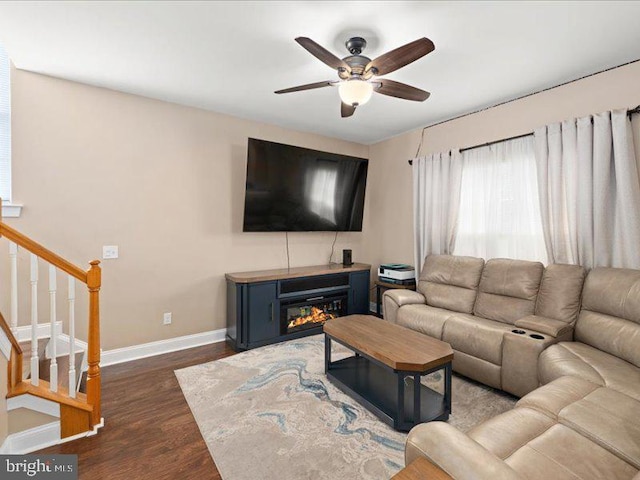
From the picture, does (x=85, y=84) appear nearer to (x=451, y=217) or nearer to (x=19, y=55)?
(x=19, y=55)

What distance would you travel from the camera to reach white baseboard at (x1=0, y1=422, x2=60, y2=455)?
1749mm

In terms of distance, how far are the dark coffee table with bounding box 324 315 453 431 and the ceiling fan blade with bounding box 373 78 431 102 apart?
6.00 feet

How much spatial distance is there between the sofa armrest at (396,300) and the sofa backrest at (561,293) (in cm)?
110

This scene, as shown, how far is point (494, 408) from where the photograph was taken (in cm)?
223

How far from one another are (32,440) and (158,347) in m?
1.37

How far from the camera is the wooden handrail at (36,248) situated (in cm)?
172

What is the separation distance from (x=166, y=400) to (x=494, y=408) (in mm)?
2442

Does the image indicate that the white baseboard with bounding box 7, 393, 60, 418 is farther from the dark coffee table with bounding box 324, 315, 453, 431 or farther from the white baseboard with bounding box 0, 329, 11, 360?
the dark coffee table with bounding box 324, 315, 453, 431

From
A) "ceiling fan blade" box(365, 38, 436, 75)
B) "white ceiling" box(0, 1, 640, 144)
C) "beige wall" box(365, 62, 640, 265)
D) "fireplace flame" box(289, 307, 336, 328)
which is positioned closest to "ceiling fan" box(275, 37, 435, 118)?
"ceiling fan blade" box(365, 38, 436, 75)

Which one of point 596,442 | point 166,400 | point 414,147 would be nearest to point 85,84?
point 166,400

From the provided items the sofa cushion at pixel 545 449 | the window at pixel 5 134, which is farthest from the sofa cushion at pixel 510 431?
the window at pixel 5 134

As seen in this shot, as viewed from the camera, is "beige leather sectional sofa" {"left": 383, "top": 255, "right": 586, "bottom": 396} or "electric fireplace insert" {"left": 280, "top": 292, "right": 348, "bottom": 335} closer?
"beige leather sectional sofa" {"left": 383, "top": 255, "right": 586, "bottom": 396}

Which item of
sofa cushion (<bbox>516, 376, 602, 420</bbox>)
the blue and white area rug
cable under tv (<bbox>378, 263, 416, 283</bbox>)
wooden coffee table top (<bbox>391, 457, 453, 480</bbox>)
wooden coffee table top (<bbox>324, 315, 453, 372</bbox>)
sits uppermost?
cable under tv (<bbox>378, 263, 416, 283</bbox>)

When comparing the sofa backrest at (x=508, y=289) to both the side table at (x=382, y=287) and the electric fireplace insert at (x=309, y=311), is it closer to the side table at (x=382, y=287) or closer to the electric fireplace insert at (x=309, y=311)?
the side table at (x=382, y=287)
